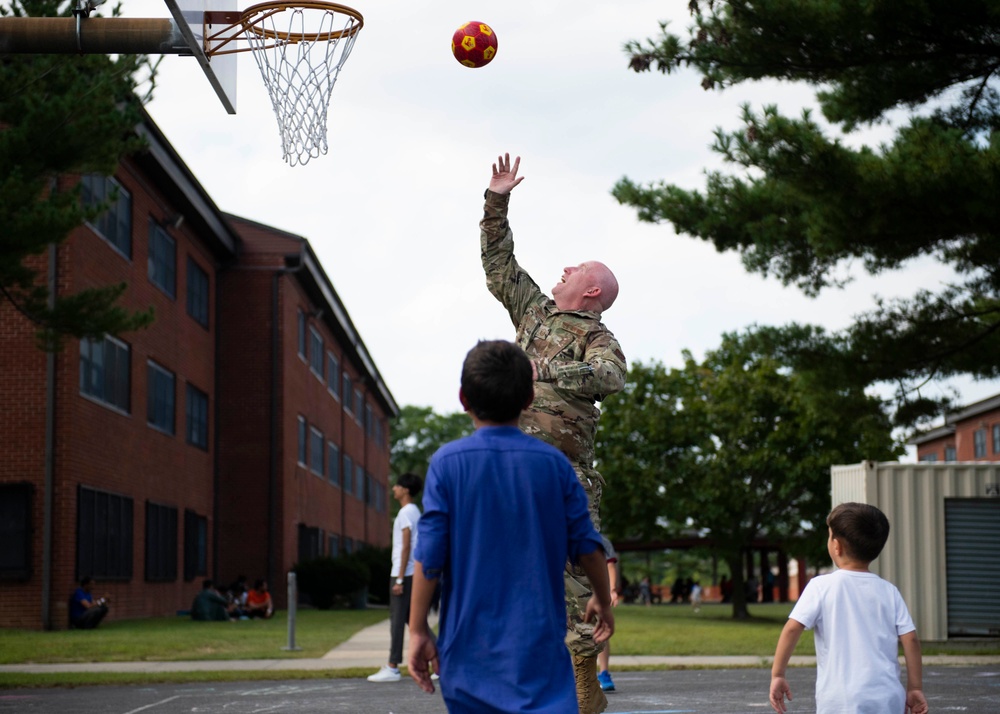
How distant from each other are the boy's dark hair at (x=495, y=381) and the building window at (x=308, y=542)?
34.8 metres

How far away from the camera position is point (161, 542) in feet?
96.6

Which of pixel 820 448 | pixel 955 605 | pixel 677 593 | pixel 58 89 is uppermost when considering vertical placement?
pixel 58 89

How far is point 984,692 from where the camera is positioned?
10883mm

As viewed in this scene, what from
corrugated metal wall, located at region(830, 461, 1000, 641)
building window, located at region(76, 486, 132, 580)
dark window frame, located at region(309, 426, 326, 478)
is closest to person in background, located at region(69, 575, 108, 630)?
building window, located at region(76, 486, 132, 580)

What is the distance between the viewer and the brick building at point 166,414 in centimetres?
2264

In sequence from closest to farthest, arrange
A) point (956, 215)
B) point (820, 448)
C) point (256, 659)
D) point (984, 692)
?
1. point (984, 692)
2. point (956, 215)
3. point (256, 659)
4. point (820, 448)

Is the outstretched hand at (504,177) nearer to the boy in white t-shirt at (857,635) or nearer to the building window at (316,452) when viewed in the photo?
the boy in white t-shirt at (857,635)

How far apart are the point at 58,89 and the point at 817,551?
29.3 m

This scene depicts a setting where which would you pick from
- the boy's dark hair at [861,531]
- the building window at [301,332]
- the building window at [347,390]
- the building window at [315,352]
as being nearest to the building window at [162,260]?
the building window at [301,332]

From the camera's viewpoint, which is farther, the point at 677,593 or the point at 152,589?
the point at 677,593

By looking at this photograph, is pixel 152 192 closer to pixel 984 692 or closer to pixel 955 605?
pixel 955 605

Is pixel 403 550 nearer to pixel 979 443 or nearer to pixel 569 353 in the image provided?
pixel 569 353

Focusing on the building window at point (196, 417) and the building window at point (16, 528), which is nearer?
the building window at point (16, 528)

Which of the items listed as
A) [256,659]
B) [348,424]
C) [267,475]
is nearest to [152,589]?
[267,475]
